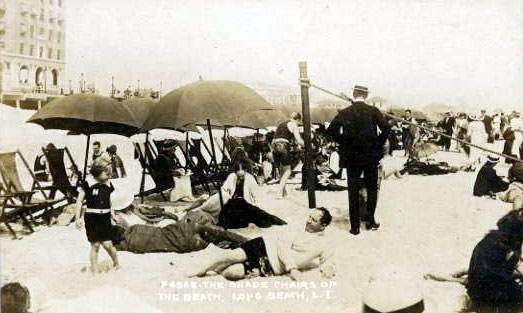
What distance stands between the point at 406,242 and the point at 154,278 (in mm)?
2593

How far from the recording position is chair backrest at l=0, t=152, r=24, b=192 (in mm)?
4859

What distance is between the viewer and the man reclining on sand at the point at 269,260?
398cm

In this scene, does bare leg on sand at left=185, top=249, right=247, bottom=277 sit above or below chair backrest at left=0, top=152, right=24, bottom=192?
below

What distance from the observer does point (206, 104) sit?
5.05 meters

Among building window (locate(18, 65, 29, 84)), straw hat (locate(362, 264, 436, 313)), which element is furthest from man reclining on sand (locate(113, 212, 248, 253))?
building window (locate(18, 65, 29, 84))

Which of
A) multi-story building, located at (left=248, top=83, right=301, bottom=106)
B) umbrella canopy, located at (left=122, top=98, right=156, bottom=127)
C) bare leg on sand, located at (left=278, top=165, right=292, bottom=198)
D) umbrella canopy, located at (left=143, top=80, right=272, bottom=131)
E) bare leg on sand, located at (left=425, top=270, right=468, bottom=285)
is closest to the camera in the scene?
bare leg on sand, located at (left=425, top=270, right=468, bottom=285)

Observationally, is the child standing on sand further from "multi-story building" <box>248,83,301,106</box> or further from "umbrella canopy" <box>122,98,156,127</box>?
"umbrella canopy" <box>122,98,156,127</box>

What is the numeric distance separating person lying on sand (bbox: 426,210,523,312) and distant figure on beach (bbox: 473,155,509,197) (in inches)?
117

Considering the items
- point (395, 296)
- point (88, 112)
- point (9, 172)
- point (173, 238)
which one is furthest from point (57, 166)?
point (395, 296)

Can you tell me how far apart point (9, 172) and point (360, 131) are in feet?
12.9

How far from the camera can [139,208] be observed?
19.4ft

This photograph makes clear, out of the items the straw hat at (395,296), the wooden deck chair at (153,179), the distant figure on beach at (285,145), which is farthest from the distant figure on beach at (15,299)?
the distant figure on beach at (285,145)

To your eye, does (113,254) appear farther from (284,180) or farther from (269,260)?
(284,180)

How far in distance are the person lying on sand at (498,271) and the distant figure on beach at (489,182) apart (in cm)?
297
